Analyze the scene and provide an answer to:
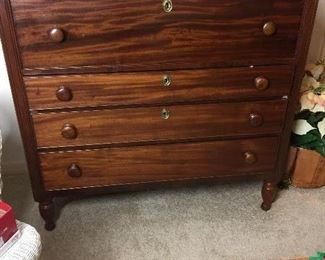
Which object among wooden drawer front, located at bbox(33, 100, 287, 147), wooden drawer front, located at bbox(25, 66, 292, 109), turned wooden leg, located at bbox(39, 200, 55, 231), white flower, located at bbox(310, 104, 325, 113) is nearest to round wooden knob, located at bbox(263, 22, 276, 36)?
wooden drawer front, located at bbox(25, 66, 292, 109)

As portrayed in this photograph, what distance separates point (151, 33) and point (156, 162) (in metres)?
0.48

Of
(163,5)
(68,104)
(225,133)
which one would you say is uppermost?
(163,5)

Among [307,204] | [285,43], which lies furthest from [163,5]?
[307,204]

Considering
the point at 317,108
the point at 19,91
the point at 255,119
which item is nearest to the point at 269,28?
the point at 255,119

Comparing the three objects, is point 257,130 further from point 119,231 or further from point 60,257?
point 60,257

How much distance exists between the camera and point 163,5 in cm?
106

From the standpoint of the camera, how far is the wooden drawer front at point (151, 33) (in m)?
1.03

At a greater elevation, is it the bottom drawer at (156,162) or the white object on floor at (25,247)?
the white object on floor at (25,247)

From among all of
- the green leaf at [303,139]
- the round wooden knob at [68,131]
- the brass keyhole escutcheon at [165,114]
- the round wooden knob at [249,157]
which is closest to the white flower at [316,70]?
the green leaf at [303,139]

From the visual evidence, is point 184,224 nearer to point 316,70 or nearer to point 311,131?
point 311,131

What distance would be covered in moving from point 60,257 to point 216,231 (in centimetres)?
62

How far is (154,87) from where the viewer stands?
1189 mm

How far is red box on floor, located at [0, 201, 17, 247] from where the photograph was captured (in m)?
0.82

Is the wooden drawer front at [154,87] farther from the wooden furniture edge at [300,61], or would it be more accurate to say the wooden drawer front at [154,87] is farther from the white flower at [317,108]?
the white flower at [317,108]
